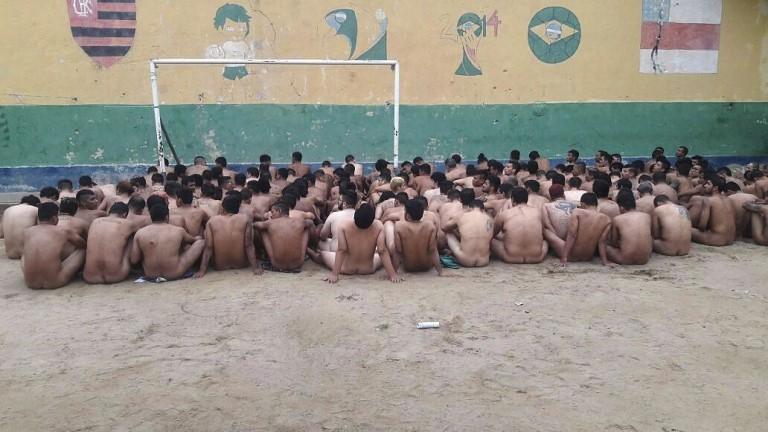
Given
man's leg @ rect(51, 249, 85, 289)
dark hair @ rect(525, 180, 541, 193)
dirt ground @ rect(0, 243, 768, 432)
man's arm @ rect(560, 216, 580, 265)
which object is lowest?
dirt ground @ rect(0, 243, 768, 432)

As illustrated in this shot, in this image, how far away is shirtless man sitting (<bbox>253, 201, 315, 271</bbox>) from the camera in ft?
22.4

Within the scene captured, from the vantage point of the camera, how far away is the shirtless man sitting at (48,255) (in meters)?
6.19

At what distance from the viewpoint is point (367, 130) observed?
503 inches

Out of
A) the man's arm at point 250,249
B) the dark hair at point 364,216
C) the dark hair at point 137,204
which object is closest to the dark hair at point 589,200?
the dark hair at point 364,216

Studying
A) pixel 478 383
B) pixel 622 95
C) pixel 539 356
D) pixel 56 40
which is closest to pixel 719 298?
pixel 539 356

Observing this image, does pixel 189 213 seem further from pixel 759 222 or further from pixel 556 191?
pixel 759 222

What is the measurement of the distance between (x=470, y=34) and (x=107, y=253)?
9.04m

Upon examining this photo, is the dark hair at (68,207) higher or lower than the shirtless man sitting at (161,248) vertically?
higher

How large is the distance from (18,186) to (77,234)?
686 cm

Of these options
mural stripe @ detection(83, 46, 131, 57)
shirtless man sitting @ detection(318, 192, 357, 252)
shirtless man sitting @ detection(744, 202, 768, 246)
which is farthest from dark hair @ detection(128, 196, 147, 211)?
shirtless man sitting @ detection(744, 202, 768, 246)

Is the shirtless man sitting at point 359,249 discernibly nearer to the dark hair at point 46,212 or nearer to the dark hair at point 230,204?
the dark hair at point 230,204

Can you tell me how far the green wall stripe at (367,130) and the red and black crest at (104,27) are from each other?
1060mm

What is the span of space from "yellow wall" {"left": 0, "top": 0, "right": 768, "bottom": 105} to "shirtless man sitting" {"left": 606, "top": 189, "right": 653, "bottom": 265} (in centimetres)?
642

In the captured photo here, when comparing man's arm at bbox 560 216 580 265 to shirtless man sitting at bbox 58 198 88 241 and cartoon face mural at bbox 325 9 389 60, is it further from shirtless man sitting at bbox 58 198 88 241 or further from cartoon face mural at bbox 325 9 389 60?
cartoon face mural at bbox 325 9 389 60
